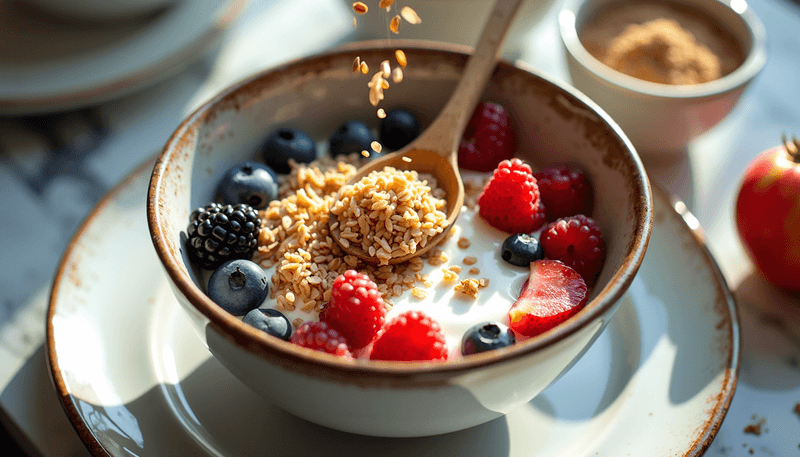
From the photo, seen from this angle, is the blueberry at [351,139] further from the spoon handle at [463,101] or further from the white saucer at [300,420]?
the white saucer at [300,420]

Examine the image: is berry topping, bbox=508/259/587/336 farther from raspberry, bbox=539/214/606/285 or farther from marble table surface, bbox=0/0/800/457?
marble table surface, bbox=0/0/800/457

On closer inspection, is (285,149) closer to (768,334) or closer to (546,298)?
(546,298)

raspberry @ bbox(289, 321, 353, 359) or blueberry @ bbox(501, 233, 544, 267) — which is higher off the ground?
blueberry @ bbox(501, 233, 544, 267)

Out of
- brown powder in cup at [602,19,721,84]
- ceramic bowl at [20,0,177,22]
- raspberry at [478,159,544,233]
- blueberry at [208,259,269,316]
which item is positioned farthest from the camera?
ceramic bowl at [20,0,177,22]

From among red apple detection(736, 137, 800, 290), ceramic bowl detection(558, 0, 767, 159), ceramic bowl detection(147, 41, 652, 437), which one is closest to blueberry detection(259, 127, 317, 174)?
ceramic bowl detection(147, 41, 652, 437)

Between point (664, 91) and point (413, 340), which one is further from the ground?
point (664, 91)

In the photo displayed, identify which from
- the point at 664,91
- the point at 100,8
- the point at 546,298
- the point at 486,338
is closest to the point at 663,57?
the point at 664,91

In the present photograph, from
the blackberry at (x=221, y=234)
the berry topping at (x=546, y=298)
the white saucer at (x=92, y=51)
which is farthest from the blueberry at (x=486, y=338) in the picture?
the white saucer at (x=92, y=51)

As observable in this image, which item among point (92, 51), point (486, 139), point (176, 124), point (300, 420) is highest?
point (486, 139)
